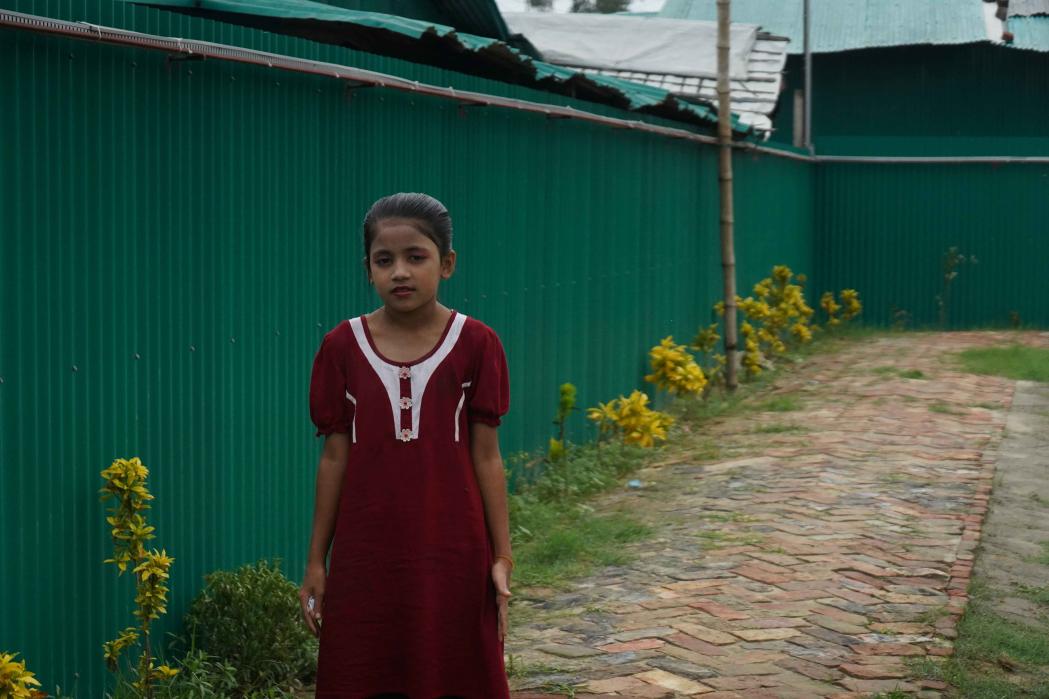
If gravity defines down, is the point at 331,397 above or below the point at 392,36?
below

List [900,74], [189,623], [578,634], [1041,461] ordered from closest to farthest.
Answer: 1. [189,623]
2. [578,634]
3. [1041,461]
4. [900,74]

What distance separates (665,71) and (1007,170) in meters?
4.67

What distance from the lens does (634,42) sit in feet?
68.5

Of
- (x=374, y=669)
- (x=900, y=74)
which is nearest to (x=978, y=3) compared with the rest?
(x=900, y=74)

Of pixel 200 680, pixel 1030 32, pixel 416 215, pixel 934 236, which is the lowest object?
pixel 200 680

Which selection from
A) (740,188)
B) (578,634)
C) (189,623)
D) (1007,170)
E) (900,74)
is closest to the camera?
(189,623)

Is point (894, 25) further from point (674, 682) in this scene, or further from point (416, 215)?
point (416, 215)

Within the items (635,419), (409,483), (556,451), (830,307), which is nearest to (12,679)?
(409,483)

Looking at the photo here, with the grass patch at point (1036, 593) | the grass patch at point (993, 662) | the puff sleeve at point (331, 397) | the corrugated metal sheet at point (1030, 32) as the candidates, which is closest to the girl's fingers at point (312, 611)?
the puff sleeve at point (331, 397)

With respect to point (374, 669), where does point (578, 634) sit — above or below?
below

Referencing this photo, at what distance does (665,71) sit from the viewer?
1983cm

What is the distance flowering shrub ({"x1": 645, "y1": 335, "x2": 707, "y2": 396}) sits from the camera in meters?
11.3

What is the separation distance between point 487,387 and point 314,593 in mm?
692

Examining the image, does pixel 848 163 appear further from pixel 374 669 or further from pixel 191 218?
pixel 374 669
